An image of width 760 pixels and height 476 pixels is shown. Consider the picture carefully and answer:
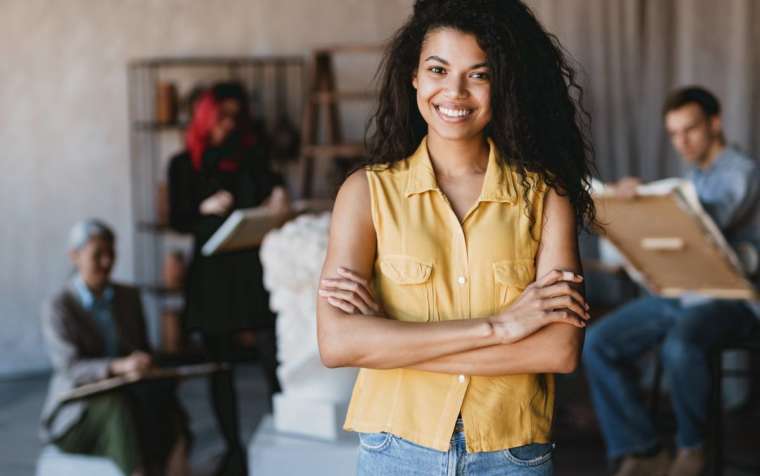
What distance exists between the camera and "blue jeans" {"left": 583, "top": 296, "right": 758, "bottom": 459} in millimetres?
3590

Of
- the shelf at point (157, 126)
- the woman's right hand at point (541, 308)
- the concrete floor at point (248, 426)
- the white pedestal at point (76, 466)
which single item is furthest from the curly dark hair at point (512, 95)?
the shelf at point (157, 126)

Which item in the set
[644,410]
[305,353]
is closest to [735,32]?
[644,410]

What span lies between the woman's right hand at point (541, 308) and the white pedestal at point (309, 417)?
1.15 m

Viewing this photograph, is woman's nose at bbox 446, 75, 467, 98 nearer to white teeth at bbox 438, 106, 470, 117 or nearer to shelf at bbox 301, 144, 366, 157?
white teeth at bbox 438, 106, 470, 117

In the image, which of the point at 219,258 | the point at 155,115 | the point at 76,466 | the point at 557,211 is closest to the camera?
the point at 557,211

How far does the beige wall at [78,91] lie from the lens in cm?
626

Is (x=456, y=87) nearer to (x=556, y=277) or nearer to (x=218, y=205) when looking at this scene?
(x=556, y=277)

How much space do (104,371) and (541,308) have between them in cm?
217

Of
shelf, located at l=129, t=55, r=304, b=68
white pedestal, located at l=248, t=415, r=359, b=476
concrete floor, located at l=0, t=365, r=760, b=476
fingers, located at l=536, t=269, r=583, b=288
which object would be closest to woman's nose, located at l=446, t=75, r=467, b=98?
fingers, located at l=536, t=269, r=583, b=288

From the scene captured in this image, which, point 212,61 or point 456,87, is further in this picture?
point 212,61

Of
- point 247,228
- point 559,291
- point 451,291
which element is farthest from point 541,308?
point 247,228

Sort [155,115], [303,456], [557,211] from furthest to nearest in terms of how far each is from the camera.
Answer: [155,115]
[303,456]
[557,211]

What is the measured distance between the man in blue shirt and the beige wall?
3.24m

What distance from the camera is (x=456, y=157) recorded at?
1.78 m
